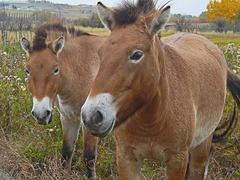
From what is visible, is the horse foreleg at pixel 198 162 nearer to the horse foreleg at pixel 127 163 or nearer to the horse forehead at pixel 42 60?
the horse foreleg at pixel 127 163

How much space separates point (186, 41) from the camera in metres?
3.99

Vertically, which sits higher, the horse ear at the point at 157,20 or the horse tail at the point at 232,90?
the horse ear at the point at 157,20

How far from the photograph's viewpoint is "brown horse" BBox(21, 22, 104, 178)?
3.73 metres

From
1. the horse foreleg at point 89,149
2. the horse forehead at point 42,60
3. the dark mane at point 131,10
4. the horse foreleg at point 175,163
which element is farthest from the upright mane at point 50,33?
the horse foreleg at point 175,163

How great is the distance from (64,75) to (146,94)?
2460 mm

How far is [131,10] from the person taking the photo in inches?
90.5

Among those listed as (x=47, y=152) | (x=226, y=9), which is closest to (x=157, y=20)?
(x=47, y=152)

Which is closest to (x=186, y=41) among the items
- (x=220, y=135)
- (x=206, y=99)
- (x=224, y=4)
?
(x=206, y=99)

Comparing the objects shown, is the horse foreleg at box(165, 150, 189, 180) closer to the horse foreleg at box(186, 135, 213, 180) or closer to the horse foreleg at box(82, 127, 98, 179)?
the horse foreleg at box(186, 135, 213, 180)

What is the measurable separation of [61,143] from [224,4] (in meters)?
50.4

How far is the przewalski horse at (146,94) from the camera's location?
1.94 meters

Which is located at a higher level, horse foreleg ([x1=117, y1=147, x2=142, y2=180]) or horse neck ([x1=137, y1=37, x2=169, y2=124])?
horse neck ([x1=137, y1=37, x2=169, y2=124])

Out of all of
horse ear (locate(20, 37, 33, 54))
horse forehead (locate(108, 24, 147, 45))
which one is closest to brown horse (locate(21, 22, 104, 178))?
horse ear (locate(20, 37, 33, 54))

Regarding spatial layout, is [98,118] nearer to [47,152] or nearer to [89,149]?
[89,149]
